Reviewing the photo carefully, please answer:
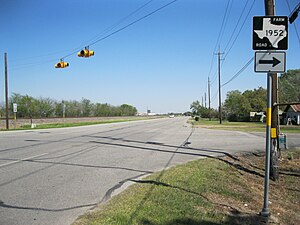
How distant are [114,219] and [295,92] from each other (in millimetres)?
81020

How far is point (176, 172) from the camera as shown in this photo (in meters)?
8.35

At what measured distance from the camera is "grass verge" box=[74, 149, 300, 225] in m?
4.72

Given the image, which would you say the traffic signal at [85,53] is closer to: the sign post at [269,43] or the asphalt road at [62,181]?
the asphalt road at [62,181]

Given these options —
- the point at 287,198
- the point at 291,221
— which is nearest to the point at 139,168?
the point at 287,198

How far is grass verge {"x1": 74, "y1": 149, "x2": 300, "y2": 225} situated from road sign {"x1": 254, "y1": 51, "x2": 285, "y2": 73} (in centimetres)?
258

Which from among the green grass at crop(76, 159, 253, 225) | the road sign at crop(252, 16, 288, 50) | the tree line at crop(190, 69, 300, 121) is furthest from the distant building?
the road sign at crop(252, 16, 288, 50)

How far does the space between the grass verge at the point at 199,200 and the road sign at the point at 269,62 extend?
258cm

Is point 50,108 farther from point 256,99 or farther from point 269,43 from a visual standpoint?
point 269,43

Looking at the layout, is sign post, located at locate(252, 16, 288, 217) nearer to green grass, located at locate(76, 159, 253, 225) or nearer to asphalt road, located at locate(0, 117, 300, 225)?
green grass, located at locate(76, 159, 253, 225)

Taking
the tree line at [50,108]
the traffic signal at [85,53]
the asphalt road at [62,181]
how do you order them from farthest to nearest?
the tree line at [50,108] → the traffic signal at [85,53] → the asphalt road at [62,181]

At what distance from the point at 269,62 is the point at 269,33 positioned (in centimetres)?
52

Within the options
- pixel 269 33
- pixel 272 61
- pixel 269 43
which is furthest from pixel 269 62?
pixel 269 33

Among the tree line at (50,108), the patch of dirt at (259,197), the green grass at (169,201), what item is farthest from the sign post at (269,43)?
the tree line at (50,108)

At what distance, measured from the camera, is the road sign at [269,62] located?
5.00 metres
